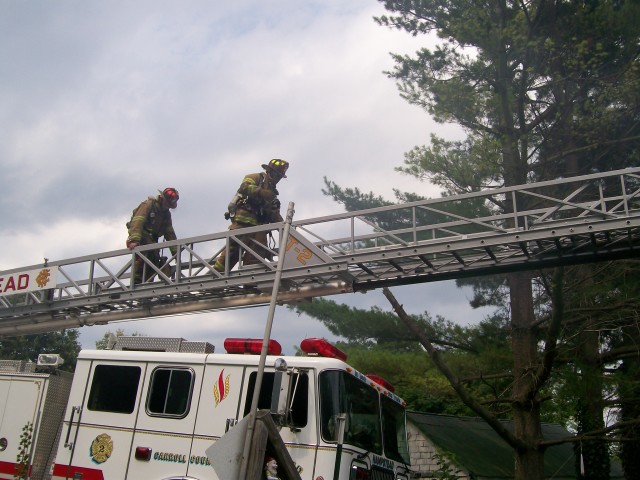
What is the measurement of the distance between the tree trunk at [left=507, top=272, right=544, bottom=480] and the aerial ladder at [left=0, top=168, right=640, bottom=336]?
3.53 meters

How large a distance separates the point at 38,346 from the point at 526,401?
2491 cm

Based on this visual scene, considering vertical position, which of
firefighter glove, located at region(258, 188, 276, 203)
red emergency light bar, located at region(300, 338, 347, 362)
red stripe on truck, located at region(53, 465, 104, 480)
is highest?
firefighter glove, located at region(258, 188, 276, 203)

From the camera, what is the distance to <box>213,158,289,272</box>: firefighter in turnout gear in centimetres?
805

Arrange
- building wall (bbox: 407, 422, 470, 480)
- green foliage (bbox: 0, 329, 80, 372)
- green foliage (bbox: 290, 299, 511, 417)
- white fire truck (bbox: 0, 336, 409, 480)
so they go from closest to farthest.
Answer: white fire truck (bbox: 0, 336, 409, 480)
green foliage (bbox: 290, 299, 511, 417)
building wall (bbox: 407, 422, 470, 480)
green foliage (bbox: 0, 329, 80, 372)

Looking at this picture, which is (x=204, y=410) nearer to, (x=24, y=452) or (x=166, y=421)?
(x=166, y=421)

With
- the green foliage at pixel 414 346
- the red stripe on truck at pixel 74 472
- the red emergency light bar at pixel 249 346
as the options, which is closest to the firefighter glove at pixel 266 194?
the red emergency light bar at pixel 249 346

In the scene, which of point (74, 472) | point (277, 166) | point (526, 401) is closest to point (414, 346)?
point (526, 401)

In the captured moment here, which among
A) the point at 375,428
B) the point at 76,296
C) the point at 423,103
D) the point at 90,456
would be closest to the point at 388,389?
the point at 375,428

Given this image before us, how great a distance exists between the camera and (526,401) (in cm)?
1109

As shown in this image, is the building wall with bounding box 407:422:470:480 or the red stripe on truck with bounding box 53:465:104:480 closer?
the red stripe on truck with bounding box 53:465:104:480

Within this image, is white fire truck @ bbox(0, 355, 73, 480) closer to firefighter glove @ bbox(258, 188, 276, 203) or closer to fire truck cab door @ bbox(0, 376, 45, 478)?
fire truck cab door @ bbox(0, 376, 45, 478)

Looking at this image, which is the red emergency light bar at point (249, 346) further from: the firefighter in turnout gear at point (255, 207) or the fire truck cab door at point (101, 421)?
the firefighter in turnout gear at point (255, 207)

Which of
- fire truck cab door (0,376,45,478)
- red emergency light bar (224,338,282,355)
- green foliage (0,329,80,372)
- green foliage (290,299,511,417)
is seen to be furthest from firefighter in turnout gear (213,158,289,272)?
green foliage (0,329,80,372)

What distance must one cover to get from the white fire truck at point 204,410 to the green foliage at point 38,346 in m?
22.6
